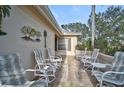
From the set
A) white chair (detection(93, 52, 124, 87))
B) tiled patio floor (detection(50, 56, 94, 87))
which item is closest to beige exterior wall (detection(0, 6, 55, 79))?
tiled patio floor (detection(50, 56, 94, 87))

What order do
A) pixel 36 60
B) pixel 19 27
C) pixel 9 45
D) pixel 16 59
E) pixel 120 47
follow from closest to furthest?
pixel 16 59 < pixel 9 45 < pixel 19 27 < pixel 120 47 < pixel 36 60

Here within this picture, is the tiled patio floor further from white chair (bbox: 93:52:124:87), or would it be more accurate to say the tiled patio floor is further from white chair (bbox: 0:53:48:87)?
white chair (bbox: 0:53:48:87)

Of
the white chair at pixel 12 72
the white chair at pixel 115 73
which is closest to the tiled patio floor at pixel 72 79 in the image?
the white chair at pixel 115 73

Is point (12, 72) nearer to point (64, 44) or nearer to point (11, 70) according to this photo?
point (11, 70)

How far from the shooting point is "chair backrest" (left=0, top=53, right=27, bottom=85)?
3.45 meters

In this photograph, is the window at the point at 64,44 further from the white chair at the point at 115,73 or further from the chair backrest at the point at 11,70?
the chair backrest at the point at 11,70

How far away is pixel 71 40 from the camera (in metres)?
17.3

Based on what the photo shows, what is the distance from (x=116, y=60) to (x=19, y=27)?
8.34 feet

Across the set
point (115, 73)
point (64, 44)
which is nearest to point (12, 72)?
point (115, 73)

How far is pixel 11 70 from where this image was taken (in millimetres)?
3801

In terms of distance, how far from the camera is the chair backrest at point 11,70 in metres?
3.45
